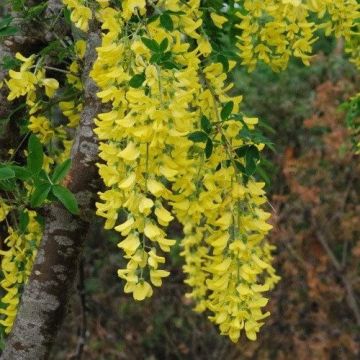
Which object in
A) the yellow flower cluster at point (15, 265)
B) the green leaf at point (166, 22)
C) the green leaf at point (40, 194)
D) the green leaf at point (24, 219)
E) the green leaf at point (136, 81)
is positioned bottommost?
the yellow flower cluster at point (15, 265)

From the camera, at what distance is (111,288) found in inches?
203

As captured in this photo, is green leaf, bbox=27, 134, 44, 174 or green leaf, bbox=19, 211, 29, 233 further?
green leaf, bbox=19, 211, 29, 233

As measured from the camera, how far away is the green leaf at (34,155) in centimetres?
146

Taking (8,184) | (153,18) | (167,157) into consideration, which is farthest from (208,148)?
(8,184)

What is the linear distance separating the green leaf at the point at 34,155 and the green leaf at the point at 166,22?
43cm

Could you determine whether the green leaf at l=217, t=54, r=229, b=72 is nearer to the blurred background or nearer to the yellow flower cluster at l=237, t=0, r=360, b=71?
the yellow flower cluster at l=237, t=0, r=360, b=71

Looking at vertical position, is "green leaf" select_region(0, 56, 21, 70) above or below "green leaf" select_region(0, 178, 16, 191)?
above

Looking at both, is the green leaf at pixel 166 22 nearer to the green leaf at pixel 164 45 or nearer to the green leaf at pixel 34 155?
the green leaf at pixel 164 45

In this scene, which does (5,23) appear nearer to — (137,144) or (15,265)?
(15,265)

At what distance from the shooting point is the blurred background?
4.80 metres

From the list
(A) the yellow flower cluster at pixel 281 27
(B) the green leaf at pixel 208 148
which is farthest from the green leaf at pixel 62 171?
(A) the yellow flower cluster at pixel 281 27

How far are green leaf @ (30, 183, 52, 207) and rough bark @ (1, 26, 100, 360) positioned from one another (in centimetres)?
13

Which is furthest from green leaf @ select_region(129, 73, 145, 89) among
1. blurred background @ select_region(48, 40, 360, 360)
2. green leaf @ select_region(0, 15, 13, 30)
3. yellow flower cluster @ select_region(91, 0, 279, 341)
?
blurred background @ select_region(48, 40, 360, 360)

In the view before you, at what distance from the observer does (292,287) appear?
16.1 ft
